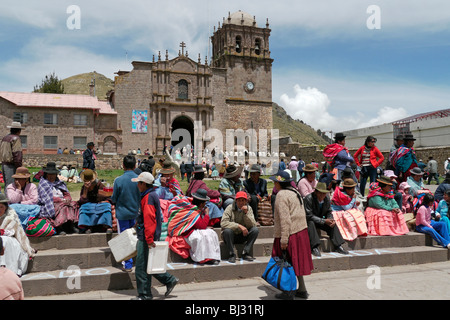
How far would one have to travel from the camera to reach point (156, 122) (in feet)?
132

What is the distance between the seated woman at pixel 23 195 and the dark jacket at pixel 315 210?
Answer: 4.72 meters

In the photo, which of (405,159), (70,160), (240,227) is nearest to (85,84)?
(70,160)

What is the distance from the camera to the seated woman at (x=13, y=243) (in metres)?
5.19

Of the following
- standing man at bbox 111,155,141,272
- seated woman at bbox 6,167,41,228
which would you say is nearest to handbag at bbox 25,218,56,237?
seated woman at bbox 6,167,41,228

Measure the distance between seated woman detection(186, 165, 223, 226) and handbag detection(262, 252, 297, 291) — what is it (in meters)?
2.32

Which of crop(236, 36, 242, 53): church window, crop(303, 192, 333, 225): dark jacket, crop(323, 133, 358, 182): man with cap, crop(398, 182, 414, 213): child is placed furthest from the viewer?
crop(236, 36, 242, 53): church window

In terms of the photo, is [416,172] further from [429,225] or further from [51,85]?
[51,85]

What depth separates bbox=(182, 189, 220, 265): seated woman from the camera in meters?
6.12

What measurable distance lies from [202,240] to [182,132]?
124 ft

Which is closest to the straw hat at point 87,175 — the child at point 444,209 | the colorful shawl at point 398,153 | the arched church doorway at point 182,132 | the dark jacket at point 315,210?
the dark jacket at point 315,210

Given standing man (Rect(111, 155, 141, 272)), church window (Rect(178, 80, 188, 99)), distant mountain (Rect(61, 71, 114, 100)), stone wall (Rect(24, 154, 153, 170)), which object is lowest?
standing man (Rect(111, 155, 141, 272))

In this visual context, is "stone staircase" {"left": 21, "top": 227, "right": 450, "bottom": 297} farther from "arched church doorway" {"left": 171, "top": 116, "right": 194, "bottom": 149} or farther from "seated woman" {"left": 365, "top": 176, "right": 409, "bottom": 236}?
"arched church doorway" {"left": 171, "top": 116, "right": 194, "bottom": 149}
